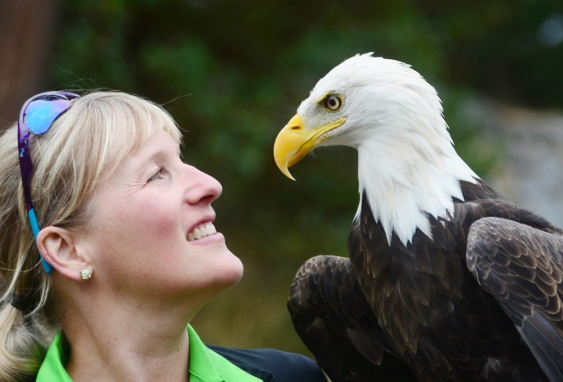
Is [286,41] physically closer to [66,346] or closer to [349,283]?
[349,283]

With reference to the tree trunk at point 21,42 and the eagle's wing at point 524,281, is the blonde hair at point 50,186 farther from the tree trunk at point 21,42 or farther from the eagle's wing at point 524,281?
the tree trunk at point 21,42

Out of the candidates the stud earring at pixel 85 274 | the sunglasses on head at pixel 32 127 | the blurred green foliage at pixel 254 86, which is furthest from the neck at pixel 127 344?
the blurred green foliage at pixel 254 86

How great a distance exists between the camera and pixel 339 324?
3320 mm

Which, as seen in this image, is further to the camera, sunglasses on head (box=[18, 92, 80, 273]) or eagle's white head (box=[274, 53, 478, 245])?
eagle's white head (box=[274, 53, 478, 245])

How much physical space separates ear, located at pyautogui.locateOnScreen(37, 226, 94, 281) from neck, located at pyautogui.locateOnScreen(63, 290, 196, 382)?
0.44 feet

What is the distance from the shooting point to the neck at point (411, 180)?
288 centimetres

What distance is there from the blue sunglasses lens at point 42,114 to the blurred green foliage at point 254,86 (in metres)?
3.93

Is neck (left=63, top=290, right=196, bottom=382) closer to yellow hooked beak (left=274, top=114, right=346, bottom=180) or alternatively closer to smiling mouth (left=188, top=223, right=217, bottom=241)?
smiling mouth (left=188, top=223, right=217, bottom=241)

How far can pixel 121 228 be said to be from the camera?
2.36m

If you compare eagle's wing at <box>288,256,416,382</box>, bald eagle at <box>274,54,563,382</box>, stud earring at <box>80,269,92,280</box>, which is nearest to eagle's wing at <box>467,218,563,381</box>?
bald eagle at <box>274,54,563,382</box>

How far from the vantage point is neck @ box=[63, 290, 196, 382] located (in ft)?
7.98

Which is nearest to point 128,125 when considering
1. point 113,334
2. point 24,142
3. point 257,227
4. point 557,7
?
point 24,142

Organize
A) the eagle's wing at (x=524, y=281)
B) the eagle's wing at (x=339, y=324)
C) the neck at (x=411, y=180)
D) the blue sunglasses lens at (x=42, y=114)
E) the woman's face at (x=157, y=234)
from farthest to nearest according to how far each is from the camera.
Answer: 1. the eagle's wing at (x=339, y=324)
2. the neck at (x=411, y=180)
3. the eagle's wing at (x=524, y=281)
4. the blue sunglasses lens at (x=42, y=114)
5. the woman's face at (x=157, y=234)

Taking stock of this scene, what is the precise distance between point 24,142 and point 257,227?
6179 millimetres
